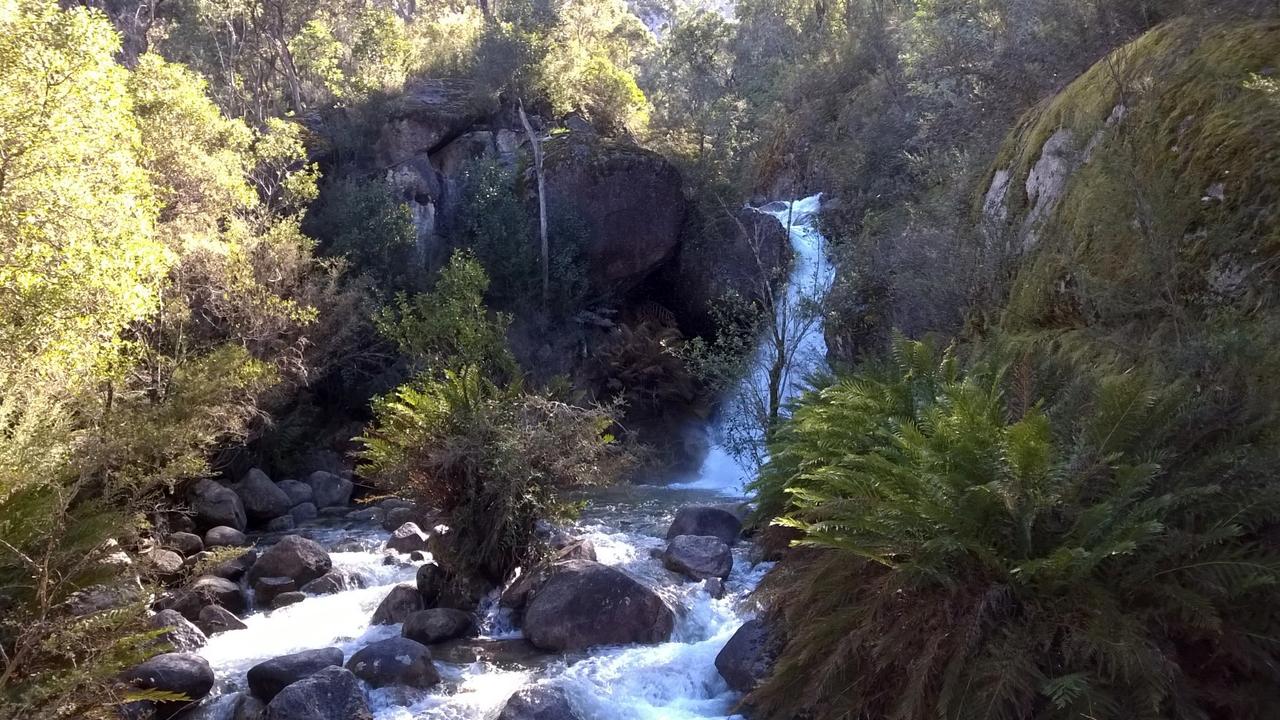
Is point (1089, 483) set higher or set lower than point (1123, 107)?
lower

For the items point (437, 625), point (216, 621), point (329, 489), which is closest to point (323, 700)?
point (437, 625)

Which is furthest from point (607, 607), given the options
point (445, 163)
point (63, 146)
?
point (445, 163)

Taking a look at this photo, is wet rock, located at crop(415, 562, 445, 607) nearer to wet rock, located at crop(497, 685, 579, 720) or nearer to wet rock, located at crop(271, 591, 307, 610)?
wet rock, located at crop(271, 591, 307, 610)

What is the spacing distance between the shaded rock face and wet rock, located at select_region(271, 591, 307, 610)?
1559 cm

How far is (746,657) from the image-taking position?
25.4ft

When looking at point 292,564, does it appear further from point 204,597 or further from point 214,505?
point 214,505

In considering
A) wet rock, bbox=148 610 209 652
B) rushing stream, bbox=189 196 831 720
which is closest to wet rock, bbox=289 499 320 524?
rushing stream, bbox=189 196 831 720

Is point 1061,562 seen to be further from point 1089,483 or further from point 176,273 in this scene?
point 176,273

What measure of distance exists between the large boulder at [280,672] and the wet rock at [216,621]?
1965 mm

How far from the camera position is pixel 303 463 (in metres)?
19.0

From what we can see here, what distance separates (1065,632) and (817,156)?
22.2m

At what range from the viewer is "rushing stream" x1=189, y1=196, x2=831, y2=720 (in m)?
7.80

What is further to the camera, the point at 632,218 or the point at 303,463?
the point at 632,218

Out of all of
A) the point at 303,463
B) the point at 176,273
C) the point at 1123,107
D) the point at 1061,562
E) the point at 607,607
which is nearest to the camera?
the point at 1061,562
